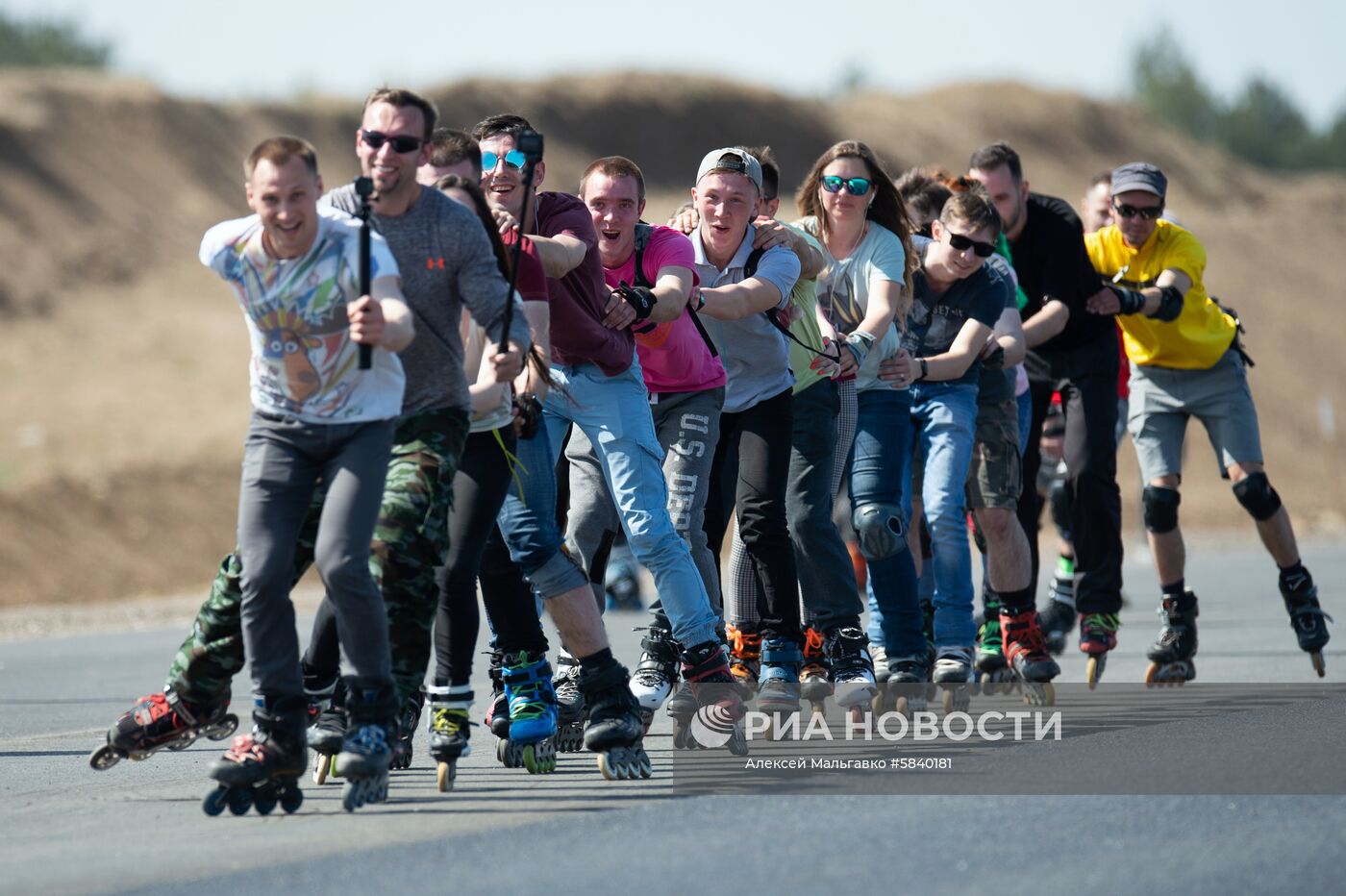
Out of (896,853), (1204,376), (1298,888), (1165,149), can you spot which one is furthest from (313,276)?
(1165,149)

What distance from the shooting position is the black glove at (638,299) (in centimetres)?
700

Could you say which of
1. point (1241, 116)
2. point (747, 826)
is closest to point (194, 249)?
point (747, 826)

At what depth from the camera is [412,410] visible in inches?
245

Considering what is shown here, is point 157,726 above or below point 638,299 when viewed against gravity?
below

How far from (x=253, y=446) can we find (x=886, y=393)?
3241 mm

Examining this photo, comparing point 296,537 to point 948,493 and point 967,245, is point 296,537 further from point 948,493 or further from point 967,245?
point 967,245

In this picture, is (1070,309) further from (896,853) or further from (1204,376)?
(896,853)

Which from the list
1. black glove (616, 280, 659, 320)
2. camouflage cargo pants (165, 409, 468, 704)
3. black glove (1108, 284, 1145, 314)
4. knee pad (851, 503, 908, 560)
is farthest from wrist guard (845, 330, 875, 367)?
camouflage cargo pants (165, 409, 468, 704)

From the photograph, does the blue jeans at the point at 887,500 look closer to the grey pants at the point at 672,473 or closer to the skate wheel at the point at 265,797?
the grey pants at the point at 672,473

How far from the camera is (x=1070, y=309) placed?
9609 millimetres

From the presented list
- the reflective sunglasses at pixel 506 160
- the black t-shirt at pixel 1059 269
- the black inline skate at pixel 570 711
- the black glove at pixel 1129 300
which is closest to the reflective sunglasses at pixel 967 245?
the black t-shirt at pixel 1059 269

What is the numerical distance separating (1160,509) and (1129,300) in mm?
1062

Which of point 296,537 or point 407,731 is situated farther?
point 407,731

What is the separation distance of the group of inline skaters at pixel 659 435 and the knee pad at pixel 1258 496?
0.06 feet
